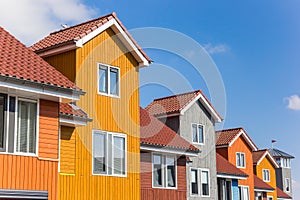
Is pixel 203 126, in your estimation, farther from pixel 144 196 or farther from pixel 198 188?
pixel 144 196

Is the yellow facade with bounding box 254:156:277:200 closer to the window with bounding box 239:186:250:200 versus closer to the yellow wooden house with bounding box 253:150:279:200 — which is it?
the yellow wooden house with bounding box 253:150:279:200

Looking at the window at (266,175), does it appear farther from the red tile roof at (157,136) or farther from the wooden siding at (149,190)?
the wooden siding at (149,190)

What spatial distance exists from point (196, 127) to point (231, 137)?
9.65 metres

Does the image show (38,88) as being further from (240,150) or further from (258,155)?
(258,155)

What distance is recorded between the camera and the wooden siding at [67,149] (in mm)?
22125

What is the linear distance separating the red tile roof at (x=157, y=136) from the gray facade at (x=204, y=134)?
5.28 meters

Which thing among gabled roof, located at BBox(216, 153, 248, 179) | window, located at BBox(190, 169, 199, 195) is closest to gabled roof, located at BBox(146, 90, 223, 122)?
gabled roof, located at BBox(216, 153, 248, 179)

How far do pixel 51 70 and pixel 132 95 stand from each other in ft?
21.2

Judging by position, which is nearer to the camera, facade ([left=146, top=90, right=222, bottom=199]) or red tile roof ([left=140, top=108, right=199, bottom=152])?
red tile roof ([left=140, top=108, right=199, bottom=152])

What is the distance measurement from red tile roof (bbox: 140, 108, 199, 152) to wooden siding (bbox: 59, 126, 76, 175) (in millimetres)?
6189

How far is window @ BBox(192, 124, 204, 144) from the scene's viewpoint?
3866 centimetres

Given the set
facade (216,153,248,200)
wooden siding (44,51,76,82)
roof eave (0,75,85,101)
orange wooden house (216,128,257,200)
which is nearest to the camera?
roof eave (0,75,85,101)

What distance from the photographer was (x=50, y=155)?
62.2 ft

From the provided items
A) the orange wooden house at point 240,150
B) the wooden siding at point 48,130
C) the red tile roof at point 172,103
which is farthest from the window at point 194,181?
the wooden siding at point 48,130
